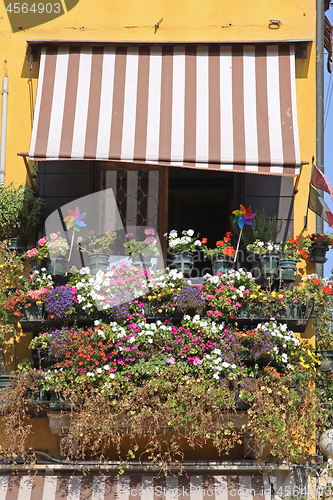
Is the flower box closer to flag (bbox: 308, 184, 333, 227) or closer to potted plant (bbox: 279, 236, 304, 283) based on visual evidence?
potted plant (bbox: 279, 236, 304, 283)

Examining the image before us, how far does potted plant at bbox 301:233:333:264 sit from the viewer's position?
27.4 feet

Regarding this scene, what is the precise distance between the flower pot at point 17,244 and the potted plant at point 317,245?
3.03m

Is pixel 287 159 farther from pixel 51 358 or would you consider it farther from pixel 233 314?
pixel 51 358

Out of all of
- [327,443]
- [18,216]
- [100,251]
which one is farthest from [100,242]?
[327,443]

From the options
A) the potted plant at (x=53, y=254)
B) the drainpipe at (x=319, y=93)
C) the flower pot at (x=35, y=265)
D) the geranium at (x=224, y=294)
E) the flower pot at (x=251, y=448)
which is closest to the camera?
the flower pot at (x=251, y=448)

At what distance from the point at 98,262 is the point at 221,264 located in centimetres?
129

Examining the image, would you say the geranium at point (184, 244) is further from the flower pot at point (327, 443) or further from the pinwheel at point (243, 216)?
the flower pot at point (327, 443)

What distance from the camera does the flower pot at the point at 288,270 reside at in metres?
8.11

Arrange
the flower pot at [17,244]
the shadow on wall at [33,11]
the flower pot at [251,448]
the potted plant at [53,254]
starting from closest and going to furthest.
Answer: the flower pot at [251,448]
the potted plant at [53,254]
the flower pot at [17,244]
the shadow on wall at [33,11]

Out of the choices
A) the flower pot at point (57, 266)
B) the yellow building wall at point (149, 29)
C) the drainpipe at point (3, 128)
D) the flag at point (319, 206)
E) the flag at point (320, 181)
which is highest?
the yellow building wall at point (149, 29)

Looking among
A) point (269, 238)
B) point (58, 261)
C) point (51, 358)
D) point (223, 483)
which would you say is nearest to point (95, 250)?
point (58, 261)

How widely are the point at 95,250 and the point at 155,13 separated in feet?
9.60

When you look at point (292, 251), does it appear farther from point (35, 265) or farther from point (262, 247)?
point (35, 265)

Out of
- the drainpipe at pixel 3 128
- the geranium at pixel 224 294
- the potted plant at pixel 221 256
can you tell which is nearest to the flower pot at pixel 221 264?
the potted plant at pixel 221 256
